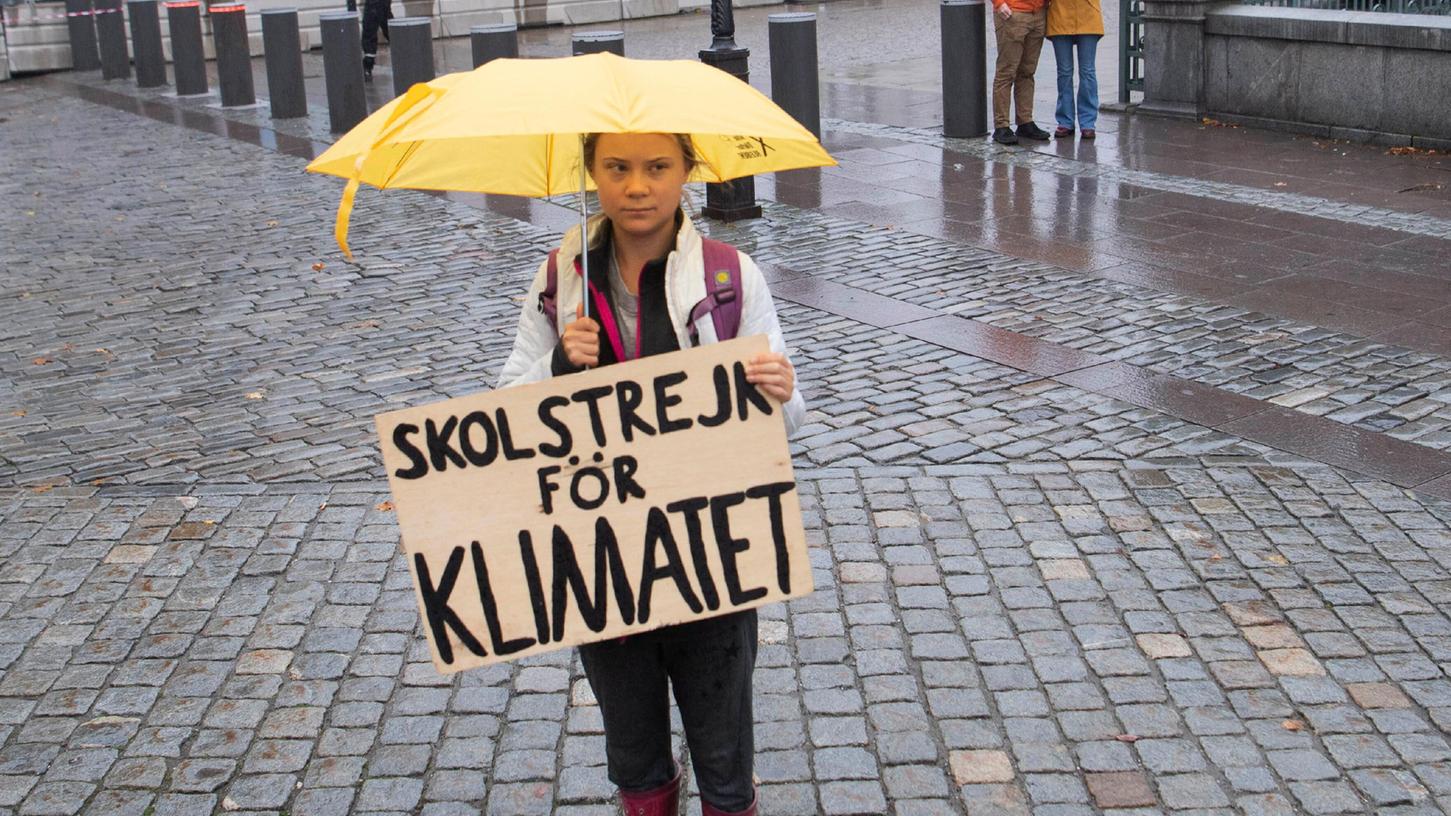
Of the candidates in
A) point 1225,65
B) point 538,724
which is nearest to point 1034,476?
point 538,724

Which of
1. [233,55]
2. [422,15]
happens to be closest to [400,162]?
[233,55]

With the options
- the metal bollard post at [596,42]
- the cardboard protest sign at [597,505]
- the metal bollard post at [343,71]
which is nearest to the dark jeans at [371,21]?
the metal bollard post at [343,71]

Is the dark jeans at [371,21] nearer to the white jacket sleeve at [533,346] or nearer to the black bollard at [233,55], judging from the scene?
the black bollard at [233,55]

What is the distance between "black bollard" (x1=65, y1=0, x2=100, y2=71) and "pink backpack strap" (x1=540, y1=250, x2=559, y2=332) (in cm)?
2072

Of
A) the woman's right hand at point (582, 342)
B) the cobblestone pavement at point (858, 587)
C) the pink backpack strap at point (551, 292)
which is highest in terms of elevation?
the pink backpack strap at point (551, 292)

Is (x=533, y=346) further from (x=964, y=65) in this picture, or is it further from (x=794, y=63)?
(x=964, y=65)

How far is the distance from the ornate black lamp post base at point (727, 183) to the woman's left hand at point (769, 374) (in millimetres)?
7079

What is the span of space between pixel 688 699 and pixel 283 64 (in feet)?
46.4

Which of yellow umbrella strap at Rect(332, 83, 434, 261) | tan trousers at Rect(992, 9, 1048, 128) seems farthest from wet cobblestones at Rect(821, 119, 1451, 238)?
yellow umbrella strap at Rect(332, 83, 434, 261)

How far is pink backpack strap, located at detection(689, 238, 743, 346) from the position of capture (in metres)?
2.97

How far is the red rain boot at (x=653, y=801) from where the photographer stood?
3.21 metres

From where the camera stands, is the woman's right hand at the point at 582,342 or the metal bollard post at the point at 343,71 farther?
the metal bollard post at the point at 343,71

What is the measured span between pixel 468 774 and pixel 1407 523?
3097 mm

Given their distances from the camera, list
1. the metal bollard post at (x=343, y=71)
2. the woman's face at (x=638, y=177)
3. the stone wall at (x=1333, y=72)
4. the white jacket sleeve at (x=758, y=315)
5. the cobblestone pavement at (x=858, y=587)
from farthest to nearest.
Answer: the metal bollard post at (x=343, y=71), the stone wall at (x=1333, y=72), the cobblestone pavement at (x=858, y=587), the white jacket sleeve at (x=758, y=315), the woman's face at (x=638, y=177)
